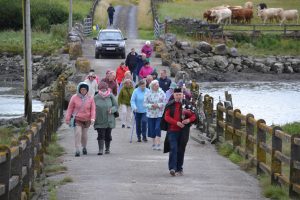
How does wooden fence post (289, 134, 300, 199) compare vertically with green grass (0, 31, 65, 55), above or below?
below

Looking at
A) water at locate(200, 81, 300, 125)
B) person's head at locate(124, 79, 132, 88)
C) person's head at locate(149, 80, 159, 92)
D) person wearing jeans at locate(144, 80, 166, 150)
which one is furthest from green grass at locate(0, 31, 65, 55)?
person's head at locate(149, 80, 159, 92)

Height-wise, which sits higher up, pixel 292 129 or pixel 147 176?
pixel 147 176

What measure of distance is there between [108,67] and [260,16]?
115 ft

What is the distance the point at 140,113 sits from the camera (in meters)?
22.5

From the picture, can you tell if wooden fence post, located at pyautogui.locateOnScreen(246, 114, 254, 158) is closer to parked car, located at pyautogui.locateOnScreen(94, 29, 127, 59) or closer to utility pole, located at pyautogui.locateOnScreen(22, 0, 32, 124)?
utility pole, located at pyautogui.locateOnScreen(22, 0, 32, 124)

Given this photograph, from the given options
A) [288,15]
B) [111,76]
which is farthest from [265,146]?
[288,15]

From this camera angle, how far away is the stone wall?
56.9m

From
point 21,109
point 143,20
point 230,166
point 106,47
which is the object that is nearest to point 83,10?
point 143,20

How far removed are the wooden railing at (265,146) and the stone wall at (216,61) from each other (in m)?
30.5

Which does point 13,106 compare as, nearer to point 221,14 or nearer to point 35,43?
point 35,43

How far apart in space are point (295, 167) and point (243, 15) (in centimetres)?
6278

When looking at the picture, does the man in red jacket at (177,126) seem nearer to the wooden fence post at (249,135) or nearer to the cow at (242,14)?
the wooden fence post at (249,135)

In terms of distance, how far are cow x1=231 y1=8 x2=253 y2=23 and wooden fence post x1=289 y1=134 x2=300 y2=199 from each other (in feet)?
204

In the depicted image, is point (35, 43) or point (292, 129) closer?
point (292, 129)
